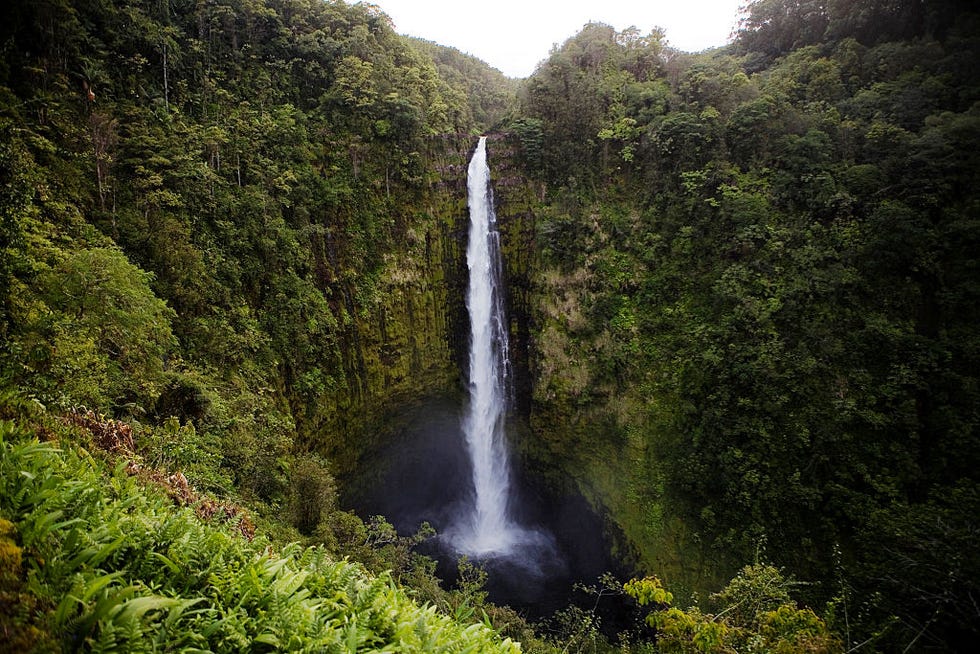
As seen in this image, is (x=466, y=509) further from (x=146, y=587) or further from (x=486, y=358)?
(x=146, y=587)

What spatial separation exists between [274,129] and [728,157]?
17.6 metres

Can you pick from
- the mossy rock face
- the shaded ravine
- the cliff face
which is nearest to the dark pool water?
the shaded ravine

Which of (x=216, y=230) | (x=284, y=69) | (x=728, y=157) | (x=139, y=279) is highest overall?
(x=284, y=69)

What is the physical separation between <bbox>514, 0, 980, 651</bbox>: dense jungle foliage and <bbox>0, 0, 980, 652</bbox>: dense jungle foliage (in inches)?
4.1

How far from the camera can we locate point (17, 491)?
100 inches

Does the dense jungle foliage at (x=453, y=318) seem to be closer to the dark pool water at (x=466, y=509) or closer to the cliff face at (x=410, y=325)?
the cliff face at (x=410, y=325)

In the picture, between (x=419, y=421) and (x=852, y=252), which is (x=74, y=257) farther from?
(x=852, y=252)

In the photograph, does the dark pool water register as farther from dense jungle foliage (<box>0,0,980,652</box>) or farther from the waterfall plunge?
dense jungle foliage (<box>0,0,980,652</box>)

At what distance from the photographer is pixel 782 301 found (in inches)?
557

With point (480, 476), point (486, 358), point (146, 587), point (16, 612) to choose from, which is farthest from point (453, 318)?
point (16, 612)

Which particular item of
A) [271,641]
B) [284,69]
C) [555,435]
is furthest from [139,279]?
[555,435]

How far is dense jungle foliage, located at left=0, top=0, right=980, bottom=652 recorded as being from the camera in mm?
3514

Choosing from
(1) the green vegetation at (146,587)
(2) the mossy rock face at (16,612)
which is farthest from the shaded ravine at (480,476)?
(2) the mossy rock face at (16,612)

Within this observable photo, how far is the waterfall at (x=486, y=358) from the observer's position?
20.1 metres
